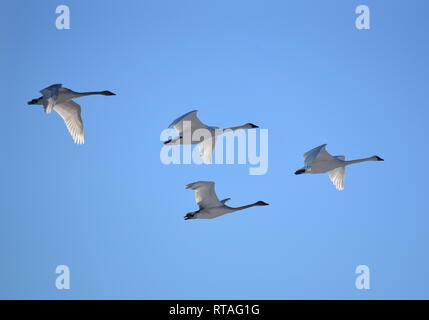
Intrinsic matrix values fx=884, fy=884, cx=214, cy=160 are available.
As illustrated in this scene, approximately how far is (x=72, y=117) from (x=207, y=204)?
219 inches

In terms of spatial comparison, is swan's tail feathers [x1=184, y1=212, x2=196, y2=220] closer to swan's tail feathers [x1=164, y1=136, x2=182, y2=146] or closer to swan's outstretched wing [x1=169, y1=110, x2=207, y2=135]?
swan's tail feathers [x1=164, y1=136, x2=182, y2=146]

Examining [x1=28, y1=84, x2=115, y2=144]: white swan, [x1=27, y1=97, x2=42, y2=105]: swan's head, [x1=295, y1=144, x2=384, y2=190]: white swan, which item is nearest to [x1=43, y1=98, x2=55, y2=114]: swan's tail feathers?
[x1=28, y1=84, x2=115, y2=144]: white swan

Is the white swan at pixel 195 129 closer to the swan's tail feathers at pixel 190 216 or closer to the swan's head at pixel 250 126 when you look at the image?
the swan's head at pixel 250 126

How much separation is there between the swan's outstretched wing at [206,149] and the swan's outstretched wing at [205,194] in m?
2.27

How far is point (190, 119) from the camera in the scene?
86.7 feet

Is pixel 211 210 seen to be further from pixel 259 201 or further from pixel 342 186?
pixel 342 186

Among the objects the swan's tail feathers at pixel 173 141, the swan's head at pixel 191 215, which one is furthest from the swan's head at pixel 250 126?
the swan's head at pixel 191 215

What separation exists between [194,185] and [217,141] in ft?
8.68

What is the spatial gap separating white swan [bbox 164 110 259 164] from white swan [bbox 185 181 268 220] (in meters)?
1.49

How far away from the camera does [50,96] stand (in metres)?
25.1

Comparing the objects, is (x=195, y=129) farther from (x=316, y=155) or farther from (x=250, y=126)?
(x=316, y=155)

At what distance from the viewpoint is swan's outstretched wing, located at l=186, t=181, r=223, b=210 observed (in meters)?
26.5

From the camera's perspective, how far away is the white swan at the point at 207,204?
26547 millimetres
